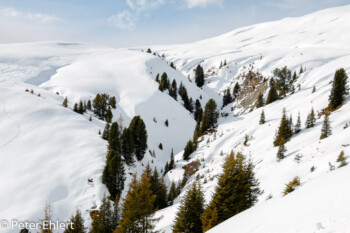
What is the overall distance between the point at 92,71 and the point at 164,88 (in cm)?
4061

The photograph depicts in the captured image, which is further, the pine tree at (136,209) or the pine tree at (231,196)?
the pine tree at (136,209)

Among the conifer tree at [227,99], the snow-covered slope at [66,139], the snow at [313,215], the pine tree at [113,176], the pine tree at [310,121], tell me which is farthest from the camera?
the conifer tree at [227,99]

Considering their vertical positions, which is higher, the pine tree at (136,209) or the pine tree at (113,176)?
the pine tree at (136,209)

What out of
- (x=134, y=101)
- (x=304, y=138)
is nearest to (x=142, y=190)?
(x=304, y=138)

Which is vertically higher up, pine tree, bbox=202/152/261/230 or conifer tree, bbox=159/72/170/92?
conifer tree, bbox=159/72/170/92

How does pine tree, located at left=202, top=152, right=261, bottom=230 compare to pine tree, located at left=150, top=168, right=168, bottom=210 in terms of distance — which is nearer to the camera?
pine tree, located at left=202, top=152, right=261, bottom=230

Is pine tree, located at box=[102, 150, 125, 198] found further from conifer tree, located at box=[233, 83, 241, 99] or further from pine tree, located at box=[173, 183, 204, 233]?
conifer tree, located at box=[233, 83, 241, 99]

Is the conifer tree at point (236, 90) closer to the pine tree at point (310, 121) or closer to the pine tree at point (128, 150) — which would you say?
the pine tree at point (310, 121)

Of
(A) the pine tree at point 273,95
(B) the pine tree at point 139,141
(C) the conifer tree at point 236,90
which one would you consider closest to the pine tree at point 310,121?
(A) the pine tree at point 273,95

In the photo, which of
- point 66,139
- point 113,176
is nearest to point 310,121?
point 113,176

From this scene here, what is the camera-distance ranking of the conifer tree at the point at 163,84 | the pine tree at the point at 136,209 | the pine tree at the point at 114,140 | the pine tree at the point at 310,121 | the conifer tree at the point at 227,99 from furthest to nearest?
the conifer tree at the point at 227,99 → the conifer tree at the point at 163,84 → the pine tree at the point at 114,140 → the pine tree at the point at 310,121 → the pine tree at the point at 136,209

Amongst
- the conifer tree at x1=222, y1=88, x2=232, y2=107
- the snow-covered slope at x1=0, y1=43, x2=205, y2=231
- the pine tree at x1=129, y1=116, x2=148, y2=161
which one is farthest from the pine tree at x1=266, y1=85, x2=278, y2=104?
the pine tree at x1=129, y1=116, x2=148, y2=161
